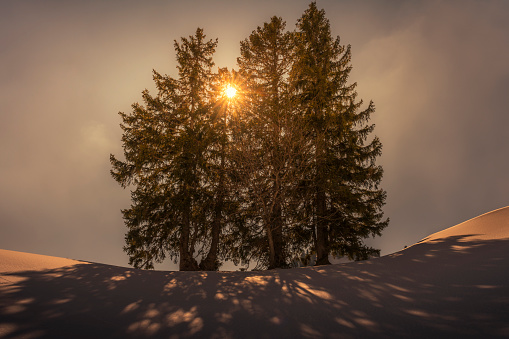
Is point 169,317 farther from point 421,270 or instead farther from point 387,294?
point 421,270

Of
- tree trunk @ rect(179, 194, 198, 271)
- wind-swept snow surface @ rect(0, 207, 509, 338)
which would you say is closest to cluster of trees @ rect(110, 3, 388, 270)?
tree trunk @ rect(179, 194, 198, 271)

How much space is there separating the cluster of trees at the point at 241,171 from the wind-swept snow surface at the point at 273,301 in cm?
561

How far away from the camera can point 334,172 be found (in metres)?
12.3

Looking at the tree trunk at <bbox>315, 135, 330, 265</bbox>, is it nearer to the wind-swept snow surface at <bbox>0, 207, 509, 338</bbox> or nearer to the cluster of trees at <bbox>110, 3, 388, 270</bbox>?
the cluster of trees at <bbox>110, 3, 388, 270</bbox>

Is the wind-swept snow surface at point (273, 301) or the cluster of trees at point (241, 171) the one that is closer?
the wind-swept snow surface at point (273, 301)

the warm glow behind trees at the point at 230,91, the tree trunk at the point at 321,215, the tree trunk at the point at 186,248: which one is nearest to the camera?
the tree trunk at the point at 321,215

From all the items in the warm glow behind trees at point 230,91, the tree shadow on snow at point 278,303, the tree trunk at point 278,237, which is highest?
the warm glow behind trees at point 230,91

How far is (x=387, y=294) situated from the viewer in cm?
398

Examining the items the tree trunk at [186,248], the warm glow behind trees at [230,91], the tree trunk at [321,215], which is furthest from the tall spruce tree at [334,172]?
the tree trunk at [186,248]

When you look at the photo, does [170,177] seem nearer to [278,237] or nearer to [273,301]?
[278,237]

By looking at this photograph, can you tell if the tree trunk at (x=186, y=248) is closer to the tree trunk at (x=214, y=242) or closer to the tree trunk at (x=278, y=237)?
the tree trunk at (x=214, y=242)

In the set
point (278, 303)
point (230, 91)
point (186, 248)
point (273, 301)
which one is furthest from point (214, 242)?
point (278, 303)

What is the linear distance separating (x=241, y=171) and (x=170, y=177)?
13.5 feet

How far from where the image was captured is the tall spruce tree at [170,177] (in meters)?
11.9
